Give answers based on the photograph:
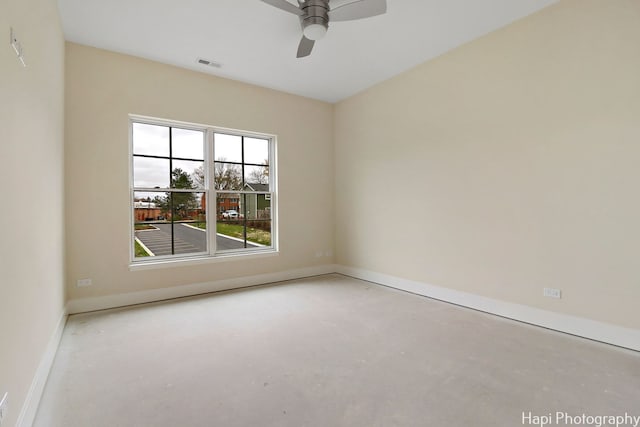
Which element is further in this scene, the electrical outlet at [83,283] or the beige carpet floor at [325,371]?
the electrical outlet at [83,283]

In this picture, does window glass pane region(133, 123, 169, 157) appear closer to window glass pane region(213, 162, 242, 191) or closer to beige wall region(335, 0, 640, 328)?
window glass pane region(213, 162, 242, 191)

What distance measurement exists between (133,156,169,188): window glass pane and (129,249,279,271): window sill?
1007 mm

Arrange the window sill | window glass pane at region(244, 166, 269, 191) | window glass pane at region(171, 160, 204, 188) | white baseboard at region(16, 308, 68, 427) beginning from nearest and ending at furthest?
white baseboard at region(16, 308, 68, 427) → the window sill → window glass pane at region(171, 160, 204, 188) → window glass pane at region(244, 166, 269, 191)

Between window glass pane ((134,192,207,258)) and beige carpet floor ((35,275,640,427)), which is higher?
window glass pane ((134,192,207,258))

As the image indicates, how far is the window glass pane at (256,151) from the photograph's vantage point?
4773 millimetres

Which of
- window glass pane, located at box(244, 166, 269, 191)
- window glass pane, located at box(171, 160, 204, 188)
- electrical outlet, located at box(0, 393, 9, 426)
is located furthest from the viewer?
window glass pane, located at box(244, 166, 269, 191)

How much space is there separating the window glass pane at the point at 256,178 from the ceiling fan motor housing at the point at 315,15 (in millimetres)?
2467

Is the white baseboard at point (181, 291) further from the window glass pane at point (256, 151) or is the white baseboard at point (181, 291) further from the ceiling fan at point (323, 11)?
the ceiling fan at point (323, 11)

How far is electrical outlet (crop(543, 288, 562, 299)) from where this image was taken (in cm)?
288

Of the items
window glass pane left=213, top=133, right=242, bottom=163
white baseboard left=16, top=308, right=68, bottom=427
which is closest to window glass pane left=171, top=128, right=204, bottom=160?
window glass pane left=213, top=133, right=242, bottom=163

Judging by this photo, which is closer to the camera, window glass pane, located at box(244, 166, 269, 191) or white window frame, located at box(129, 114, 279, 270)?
white window frame, located at box(129, 114, 279, 270)

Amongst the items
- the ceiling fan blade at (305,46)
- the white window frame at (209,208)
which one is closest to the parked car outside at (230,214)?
the white window frame at (209,208)

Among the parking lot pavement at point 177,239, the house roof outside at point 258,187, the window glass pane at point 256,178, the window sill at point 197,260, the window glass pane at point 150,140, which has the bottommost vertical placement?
the window sill at point 197,260

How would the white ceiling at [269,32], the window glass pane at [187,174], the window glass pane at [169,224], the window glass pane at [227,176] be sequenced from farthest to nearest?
the window glass pane at [227,176] → the window glass pane at [187,174] → the window glass pane at [169,224] → the white ceiling at [269,32]
